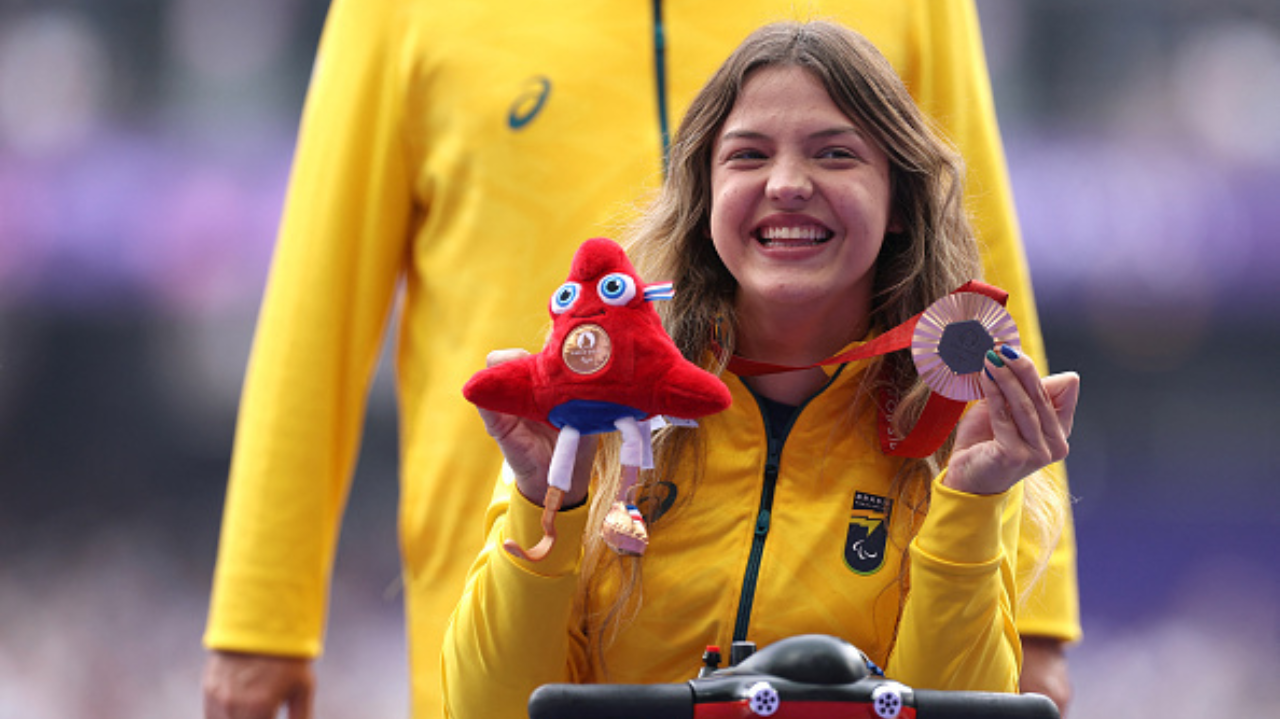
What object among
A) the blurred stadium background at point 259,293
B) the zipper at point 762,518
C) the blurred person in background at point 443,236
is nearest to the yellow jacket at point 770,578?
the zipper at point 762,518

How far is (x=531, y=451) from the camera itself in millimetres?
1099

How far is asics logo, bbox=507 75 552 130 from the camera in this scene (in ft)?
5.40

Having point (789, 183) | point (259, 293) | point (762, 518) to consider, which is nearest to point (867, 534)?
point (762, 518)

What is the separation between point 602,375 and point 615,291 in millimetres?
61

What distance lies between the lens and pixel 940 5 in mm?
1706

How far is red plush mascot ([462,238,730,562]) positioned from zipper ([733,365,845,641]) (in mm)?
212

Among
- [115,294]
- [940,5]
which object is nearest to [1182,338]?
[940,5]

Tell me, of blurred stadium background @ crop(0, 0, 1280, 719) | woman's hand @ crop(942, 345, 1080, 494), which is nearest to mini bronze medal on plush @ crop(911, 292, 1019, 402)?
woman's hand @ crop(942, 345, 1080, 494)

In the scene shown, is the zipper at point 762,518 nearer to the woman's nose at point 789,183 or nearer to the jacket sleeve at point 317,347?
the woman's nose at point 789,183

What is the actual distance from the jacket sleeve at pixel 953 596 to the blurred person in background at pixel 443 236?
0.48 meters

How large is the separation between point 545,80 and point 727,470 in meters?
0.60

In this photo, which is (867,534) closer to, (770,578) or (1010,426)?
(770,578)

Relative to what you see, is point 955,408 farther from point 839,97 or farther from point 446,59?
point 446,59

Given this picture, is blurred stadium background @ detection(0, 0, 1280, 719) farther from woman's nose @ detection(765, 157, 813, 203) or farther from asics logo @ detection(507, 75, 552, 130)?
woman's nose @ detection(765, 157, 813, 203)
